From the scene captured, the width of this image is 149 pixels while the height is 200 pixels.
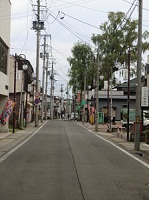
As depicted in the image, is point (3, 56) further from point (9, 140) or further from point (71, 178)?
point (71, 178)

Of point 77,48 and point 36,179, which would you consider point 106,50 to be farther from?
point 36,179

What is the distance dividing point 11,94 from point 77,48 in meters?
31.4

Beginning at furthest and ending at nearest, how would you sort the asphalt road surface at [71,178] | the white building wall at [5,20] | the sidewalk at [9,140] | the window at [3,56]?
the window at [3,56]
the white building wall at [5,20]
the sidewalk at [9,140]
the asphalt road surface at [71,178]

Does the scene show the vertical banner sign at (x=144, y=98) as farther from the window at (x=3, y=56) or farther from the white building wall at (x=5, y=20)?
the window at (x=3, y=56)

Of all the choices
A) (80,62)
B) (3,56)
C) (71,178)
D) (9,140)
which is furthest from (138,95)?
(80,62)

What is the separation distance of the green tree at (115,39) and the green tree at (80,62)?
9.25 meters

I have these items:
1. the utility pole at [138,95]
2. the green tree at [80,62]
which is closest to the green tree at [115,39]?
the green tree at [80,62]

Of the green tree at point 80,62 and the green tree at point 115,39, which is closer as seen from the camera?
the green tree at point 115,39

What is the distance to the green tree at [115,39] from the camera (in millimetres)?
62125

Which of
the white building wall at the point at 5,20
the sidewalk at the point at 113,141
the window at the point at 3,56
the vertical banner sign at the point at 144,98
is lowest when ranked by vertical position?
the sidewalk at the point at 113,141

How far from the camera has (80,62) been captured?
72688 millimetres

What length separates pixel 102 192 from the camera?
8.96m

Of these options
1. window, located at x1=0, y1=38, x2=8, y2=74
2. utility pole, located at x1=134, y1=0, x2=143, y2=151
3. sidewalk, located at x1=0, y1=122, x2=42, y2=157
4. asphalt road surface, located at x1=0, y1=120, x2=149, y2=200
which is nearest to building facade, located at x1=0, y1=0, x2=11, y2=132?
window, located at x1=0, y1=38, x2=8, y2=74

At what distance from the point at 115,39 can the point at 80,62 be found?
12.3 metres
